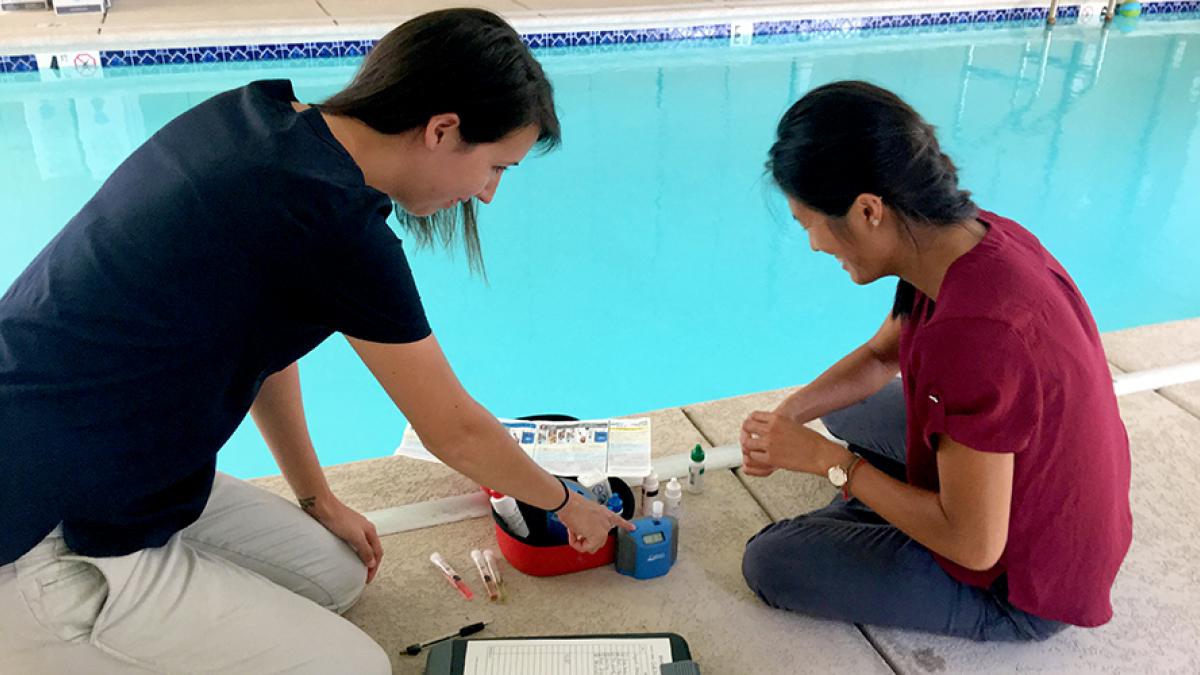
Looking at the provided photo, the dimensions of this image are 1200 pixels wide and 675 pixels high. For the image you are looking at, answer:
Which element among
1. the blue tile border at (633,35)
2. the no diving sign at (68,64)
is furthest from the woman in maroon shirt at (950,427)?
the no diving sign at (68,64)

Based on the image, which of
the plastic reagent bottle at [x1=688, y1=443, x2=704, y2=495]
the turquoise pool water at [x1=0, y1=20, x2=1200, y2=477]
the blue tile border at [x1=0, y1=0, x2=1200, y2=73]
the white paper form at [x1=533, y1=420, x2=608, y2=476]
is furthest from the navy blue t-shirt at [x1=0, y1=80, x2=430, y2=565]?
the blue tile border at [x1=0, y1=0, x2=1200, y2=73]

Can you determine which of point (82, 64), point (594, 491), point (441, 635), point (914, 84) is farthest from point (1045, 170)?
point (82, 64)

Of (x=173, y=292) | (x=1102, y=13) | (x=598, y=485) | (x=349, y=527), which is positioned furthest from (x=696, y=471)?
(x=1102, y=13)

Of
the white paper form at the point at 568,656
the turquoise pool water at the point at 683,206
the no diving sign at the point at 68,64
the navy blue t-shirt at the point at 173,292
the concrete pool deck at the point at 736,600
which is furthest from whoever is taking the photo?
the no diving sign at the point at 68,64

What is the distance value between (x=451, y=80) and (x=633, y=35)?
6.48m

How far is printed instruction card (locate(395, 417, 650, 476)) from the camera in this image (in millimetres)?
2104

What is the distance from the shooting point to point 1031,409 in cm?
134

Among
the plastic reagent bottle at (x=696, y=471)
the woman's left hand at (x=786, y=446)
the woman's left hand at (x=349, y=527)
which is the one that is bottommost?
the plastic reagent bottle at (x=696, y=471)

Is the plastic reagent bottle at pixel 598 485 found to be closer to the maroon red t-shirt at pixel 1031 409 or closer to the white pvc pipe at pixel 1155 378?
the maroon red t-shirt at pixel 1031 409

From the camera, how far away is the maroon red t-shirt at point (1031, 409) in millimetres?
1323

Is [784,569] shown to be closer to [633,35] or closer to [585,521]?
[585,521]

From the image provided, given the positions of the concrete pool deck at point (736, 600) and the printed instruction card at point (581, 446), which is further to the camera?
the printed instruction card at point (581, 446)

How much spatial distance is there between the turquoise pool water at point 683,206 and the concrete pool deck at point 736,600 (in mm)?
842

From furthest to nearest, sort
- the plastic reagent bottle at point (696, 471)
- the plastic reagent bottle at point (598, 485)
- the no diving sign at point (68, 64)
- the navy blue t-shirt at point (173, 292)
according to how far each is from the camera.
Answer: the no diving sign at point (68, 64)
the plastic reagent bottle at point (696, 471)
the plastic reagent bottle at point (598, 485)
the navy blue t-shirt at point (173, 292)
